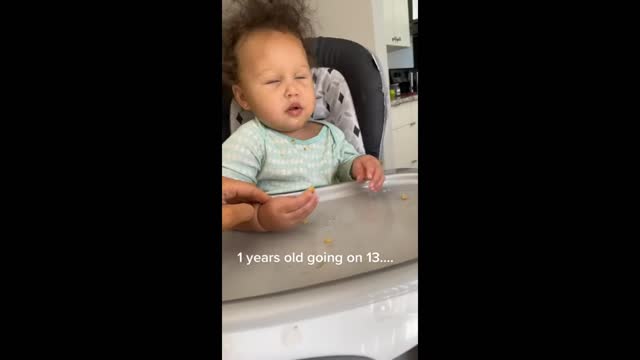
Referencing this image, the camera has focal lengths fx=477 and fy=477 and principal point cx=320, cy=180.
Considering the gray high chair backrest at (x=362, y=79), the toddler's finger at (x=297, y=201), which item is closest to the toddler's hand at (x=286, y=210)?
the toddler's finger at (x=297, y=201)

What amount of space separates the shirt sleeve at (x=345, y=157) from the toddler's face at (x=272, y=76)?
0.08 meters

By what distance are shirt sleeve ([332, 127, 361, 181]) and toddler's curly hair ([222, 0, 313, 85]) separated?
4.4 inches

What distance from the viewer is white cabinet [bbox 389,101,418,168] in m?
0.55

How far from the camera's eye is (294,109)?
0.57 metres

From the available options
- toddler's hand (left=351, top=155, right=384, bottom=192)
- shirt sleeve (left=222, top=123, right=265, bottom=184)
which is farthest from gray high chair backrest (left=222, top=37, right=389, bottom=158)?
shirt sleeve (left=222, top=123, right=265, bottom=184)

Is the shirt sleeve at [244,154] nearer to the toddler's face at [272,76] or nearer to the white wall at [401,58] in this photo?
the toddler's face at [272,76]

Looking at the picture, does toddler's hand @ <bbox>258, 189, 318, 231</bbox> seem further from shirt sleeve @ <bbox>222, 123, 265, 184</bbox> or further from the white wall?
the white wall

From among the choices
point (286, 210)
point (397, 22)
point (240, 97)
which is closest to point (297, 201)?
point (286, 210)

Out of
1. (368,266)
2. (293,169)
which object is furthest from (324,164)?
(368,266)

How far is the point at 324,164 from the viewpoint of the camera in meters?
0.60

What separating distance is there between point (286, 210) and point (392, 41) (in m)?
0.24

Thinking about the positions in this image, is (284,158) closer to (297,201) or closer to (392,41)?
(297,201)

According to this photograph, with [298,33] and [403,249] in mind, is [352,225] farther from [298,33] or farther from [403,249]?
[298,33]
